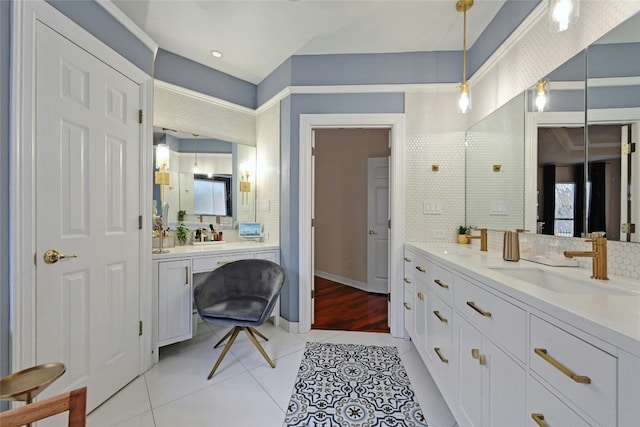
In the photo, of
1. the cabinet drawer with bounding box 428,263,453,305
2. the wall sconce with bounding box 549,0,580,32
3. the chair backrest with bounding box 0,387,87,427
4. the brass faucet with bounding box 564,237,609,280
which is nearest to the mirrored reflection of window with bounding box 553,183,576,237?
the brass faucet with bounding box 564,237,609,280

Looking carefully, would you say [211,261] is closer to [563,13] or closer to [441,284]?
[441,284]

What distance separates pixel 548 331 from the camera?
0.83 metres

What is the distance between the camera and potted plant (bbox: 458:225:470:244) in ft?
8.09

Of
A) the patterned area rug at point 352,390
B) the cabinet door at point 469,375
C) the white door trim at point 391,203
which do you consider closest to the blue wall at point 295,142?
the white door trim at point 391,203

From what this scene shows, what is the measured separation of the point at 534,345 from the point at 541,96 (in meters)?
1.55

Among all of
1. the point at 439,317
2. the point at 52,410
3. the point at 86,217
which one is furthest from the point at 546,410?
the point at 86,217

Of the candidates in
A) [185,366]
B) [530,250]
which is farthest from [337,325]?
[530,250]

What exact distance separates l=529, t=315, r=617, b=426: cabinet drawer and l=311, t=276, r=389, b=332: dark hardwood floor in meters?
2.07

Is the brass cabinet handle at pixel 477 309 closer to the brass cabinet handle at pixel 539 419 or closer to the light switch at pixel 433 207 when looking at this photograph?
the brass cabinet handle at pixel 539 419

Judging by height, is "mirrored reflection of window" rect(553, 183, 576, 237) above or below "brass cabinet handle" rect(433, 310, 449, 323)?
above

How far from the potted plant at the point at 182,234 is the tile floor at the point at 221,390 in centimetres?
98

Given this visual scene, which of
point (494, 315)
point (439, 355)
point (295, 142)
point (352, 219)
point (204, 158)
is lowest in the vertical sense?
→ point (439, 355)

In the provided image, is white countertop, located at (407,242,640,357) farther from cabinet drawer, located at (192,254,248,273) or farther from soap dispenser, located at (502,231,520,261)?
cabinet drawer, located at (192,254,248,273)

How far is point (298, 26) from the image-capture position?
2287mm
